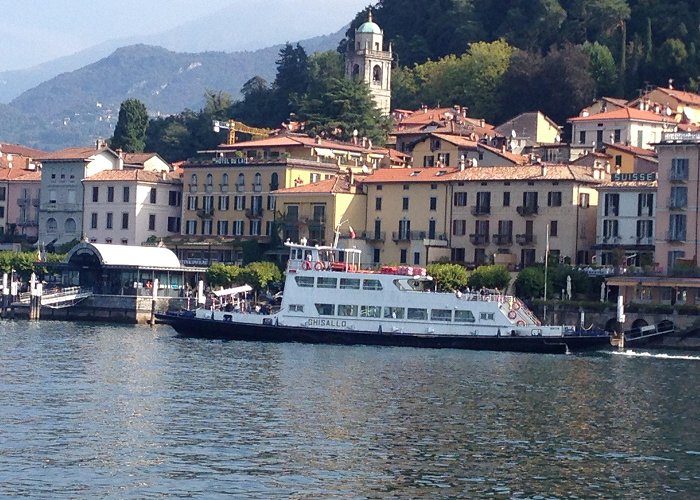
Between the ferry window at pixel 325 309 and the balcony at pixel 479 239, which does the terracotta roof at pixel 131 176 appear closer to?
the balcony at pixel 479 239

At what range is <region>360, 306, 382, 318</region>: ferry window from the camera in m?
78.6

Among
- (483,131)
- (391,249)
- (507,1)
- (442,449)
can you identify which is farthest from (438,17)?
(442,449)

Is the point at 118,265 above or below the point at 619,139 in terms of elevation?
below

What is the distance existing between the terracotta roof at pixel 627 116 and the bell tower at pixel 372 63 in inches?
1178

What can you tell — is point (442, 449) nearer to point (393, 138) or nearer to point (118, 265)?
point (118, 265)

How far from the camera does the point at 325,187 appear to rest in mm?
101625

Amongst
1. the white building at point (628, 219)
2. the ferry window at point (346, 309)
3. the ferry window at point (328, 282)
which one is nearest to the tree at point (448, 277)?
the white building at point (628, 219)

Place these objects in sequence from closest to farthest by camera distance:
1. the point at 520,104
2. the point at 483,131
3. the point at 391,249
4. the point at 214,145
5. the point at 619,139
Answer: the point at 391,249
the point at 619,139
the point at 483,131
the point at 520,104
the point at 214,145

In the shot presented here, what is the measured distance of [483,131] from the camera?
117 metres

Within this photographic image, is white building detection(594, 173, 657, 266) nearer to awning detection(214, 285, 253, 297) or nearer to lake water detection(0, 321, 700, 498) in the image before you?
awning detection(214, 285, 253, 297)

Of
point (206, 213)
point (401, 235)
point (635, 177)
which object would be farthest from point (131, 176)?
point (635, 177)

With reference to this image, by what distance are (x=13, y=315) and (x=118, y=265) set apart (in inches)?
250

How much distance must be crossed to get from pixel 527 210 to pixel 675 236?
31.0 feet

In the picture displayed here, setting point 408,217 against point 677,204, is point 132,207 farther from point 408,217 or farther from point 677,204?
point 677,204
